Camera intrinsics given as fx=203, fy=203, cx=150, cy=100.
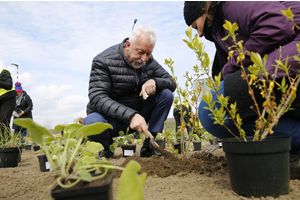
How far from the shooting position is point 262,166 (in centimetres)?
99

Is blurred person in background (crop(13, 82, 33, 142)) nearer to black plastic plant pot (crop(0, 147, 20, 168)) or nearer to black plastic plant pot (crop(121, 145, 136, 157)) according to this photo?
black plastic plant pot (crop(0, 147, 20, 168))

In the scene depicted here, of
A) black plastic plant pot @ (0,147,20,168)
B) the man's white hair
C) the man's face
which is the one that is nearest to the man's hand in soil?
the man's face

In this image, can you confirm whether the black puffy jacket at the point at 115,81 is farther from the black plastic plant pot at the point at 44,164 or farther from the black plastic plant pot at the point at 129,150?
the black plastic plant pot at the point at 44,164

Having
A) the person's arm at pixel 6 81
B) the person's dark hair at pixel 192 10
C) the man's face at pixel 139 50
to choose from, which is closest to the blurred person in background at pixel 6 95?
the person's arm at pixel 6 81

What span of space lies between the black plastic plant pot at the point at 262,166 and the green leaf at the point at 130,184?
0.60 metres

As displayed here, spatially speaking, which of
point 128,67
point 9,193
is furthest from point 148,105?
point 9,193

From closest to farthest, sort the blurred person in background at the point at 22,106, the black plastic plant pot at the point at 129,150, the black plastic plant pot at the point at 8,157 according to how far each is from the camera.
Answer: the black plastic plant pot at the point at 8,157
the black plastic plant pot at the point at 129,150
the blurred person in background at the point at 22,106

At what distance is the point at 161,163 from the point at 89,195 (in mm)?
1215

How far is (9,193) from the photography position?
149 cm

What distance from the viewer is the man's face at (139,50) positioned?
2.46 m

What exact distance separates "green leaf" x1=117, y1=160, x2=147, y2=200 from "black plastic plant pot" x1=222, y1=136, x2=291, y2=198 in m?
0.60

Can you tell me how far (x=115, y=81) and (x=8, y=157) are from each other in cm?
176

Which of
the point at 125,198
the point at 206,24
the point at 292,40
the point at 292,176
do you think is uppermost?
the point at 206,24

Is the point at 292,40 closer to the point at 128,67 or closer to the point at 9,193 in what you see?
the point at 128,67
